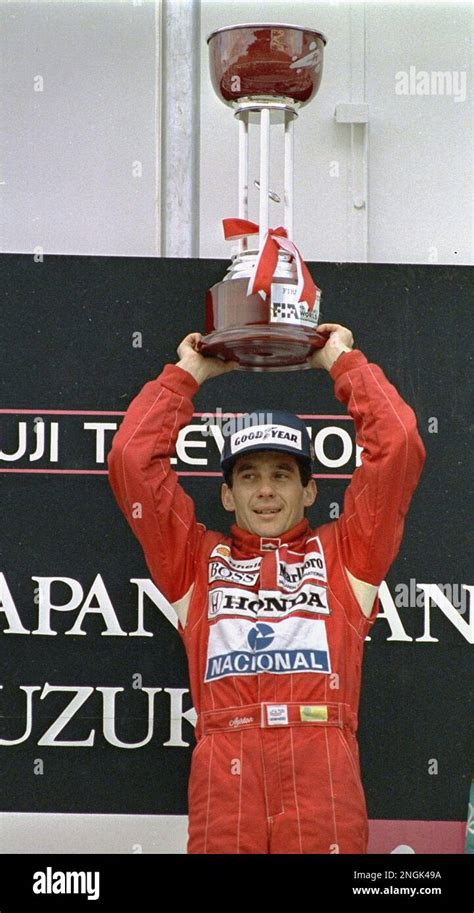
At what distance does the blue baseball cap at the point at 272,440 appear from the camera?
338 cm

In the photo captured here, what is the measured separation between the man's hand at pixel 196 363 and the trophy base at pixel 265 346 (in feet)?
0.04

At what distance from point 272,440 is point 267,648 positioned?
1.41 feet

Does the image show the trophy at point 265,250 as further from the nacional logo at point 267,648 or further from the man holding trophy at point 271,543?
the nacional logo at point 267,648

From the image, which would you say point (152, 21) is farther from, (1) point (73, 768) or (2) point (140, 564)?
(1) point (73, 768)

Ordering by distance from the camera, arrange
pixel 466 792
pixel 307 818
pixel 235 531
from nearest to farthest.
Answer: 1. pixel 307 818
2. pixel 235 531
3. pixel 466 792

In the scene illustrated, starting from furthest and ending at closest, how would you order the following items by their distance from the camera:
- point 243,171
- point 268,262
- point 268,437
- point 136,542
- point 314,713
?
point 136,542 → point 243,171 → point 268,437 → point 268,262 → point 314,713

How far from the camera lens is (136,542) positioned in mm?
3947

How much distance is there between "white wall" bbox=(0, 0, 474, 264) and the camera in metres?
3.93

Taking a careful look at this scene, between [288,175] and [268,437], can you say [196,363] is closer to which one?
[268,437]

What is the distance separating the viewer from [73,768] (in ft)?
12.8

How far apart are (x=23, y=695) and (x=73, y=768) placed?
0.66ft

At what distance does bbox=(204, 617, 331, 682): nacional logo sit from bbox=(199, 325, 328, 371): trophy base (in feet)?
1.74

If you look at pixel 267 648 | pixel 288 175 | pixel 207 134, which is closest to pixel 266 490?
pixel 267 648

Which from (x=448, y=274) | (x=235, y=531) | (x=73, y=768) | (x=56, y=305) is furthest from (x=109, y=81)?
(x=73, y=768)
